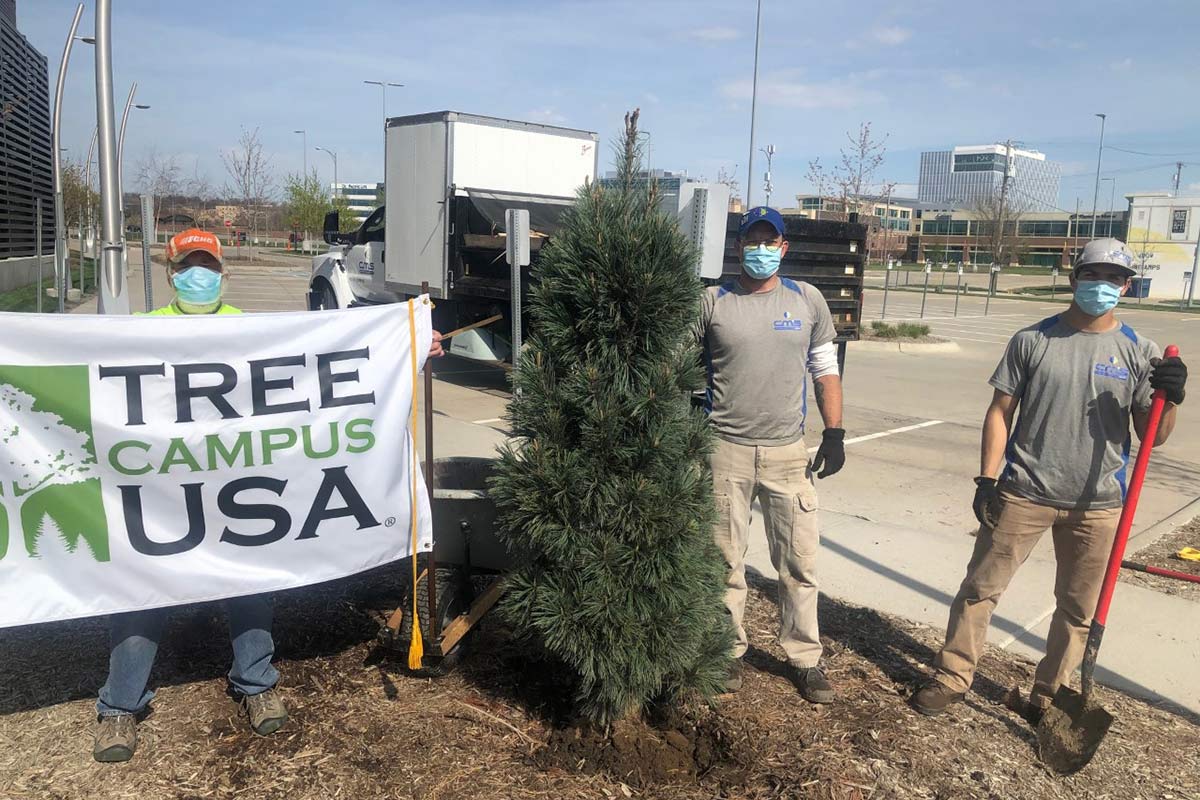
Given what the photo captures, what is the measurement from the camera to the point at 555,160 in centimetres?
1279

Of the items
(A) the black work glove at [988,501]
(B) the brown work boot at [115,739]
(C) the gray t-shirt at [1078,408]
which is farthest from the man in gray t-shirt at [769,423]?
(B) the brown work boot at [115,739]

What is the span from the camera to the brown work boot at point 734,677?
3738 millimetres

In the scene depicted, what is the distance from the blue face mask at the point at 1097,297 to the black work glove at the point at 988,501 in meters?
0.74

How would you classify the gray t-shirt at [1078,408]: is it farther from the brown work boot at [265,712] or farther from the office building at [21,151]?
the office building at [21,151]

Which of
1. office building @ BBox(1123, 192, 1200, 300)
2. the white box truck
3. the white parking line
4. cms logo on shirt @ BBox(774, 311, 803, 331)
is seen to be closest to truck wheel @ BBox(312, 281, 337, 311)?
the white box truck

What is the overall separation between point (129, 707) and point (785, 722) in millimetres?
2387

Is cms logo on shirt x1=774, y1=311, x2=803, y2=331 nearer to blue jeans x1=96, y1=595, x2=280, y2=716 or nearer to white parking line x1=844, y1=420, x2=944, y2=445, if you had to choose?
blue jeans x1=96, y1=595, x2=280, y2=716

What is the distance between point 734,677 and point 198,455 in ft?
7.31

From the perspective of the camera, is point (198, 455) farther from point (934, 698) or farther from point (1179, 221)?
point (1179, 221)

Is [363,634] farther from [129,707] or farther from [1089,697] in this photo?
[1089,697]

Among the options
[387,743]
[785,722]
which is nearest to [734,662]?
[785,722]

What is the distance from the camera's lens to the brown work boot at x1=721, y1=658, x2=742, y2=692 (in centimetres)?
374

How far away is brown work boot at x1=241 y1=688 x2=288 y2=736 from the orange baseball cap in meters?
1.66

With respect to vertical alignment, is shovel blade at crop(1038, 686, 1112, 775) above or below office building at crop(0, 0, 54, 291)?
below
